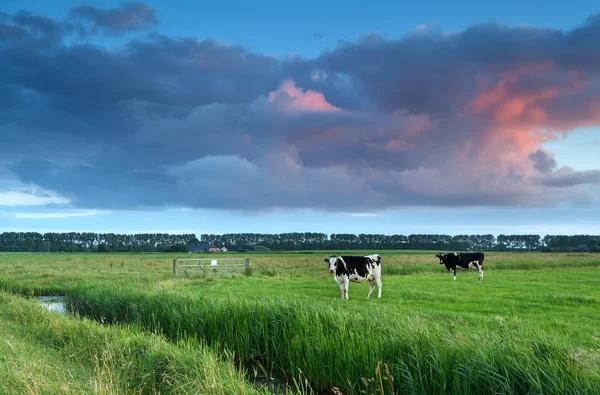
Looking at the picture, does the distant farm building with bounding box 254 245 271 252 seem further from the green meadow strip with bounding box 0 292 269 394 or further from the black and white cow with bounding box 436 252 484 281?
the green meadow strip with bounding box 0 292 269 394

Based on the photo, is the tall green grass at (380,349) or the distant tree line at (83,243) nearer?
the tall green grass at (380,349)

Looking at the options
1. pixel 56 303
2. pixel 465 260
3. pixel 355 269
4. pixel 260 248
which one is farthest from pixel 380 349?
pixel 260 248

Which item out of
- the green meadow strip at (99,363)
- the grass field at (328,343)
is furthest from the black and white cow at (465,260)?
the green meadow strip at (99,363)

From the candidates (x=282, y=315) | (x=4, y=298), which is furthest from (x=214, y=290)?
(x=282, y=315)

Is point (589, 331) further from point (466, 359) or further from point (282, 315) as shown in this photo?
point (282, 315)

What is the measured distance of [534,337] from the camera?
8.36m

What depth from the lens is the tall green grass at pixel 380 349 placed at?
6988mm

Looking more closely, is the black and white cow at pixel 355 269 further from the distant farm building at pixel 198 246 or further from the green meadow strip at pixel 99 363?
the distant farm building at pixel 198 246

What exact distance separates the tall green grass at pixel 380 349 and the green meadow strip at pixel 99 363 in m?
1.24

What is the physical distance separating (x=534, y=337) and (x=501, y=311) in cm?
940

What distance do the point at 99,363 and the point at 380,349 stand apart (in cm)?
650

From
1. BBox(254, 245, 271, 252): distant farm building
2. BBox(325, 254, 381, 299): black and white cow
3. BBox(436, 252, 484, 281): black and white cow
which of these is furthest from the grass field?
BBox(254, 245, 271, 252): distant farm building

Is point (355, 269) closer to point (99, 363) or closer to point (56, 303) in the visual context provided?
point (99, 363)

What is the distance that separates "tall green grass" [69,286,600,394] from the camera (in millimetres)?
6988
